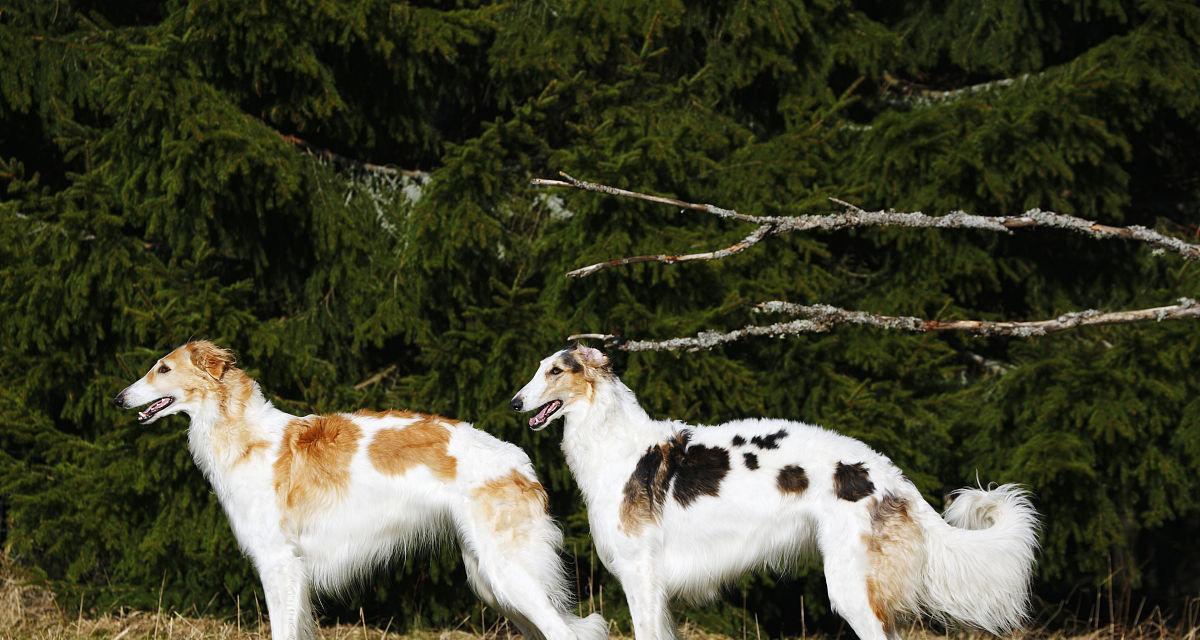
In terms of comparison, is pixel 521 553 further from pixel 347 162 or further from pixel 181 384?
pixel 347 162

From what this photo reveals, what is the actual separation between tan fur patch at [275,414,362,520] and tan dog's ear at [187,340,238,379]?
1.57ft

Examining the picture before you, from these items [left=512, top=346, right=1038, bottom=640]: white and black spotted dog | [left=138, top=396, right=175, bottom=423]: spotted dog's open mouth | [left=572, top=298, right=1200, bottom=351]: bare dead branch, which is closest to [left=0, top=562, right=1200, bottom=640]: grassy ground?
[left=138, top=396, right=175, bottom=423]: spotted dog's open mouth

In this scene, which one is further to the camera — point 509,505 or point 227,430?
point 227,430

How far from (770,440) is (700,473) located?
0.38m

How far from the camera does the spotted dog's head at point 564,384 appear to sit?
5.67m

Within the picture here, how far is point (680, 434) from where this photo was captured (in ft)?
18.5

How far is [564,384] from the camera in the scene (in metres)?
5.68

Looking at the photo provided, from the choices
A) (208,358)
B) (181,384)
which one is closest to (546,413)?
(208,358)

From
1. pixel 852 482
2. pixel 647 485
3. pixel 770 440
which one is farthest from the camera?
pixel 647 485

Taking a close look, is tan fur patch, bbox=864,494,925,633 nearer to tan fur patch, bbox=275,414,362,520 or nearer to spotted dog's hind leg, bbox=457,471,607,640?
spotted dog's hind leg, bbox=457,471,607,640

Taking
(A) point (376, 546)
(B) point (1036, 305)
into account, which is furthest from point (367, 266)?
(B) point (1036, 305)

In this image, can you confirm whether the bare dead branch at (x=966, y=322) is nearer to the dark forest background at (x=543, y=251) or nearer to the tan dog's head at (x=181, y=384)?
the tan dog's head at (x=181, y=384)

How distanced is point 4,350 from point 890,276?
6.62m

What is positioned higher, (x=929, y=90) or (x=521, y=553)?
(x=929, y=90)
